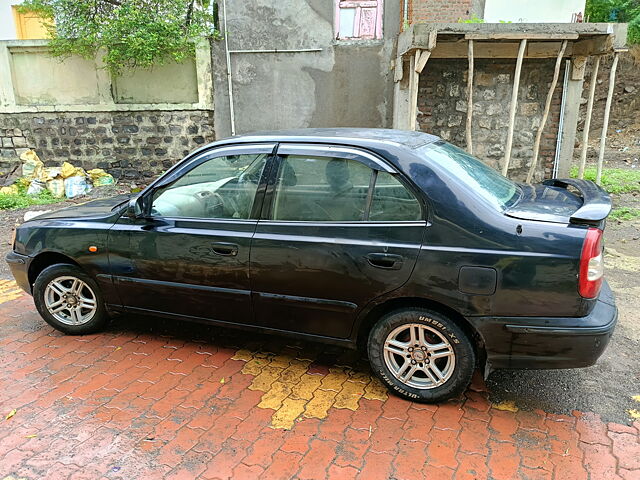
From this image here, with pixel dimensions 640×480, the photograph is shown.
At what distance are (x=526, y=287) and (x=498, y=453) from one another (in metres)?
0.92

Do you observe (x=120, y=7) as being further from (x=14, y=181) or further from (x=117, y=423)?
(x=117, y=423)

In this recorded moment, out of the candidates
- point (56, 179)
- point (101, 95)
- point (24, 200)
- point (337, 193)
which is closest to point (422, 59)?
point (337, 193)

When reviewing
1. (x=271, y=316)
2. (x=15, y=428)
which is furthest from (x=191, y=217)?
(x=15, y=428)

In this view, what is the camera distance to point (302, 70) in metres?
9.76

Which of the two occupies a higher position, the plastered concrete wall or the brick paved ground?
the plastered concrete wall

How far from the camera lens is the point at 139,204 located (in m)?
3.68

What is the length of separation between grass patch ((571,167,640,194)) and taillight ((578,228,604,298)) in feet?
26.5

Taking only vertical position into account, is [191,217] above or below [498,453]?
above

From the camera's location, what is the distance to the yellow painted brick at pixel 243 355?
3.72 m

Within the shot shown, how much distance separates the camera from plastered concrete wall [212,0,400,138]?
31.2 ft

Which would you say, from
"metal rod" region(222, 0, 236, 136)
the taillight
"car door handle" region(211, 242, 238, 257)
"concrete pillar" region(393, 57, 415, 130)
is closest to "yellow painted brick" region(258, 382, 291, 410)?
"car door handle" region(211, 242, 238, 257)

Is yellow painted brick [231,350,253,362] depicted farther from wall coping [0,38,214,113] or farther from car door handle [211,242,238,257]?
wall coping [0,38,214,113]

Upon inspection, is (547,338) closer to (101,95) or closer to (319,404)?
(319,404)

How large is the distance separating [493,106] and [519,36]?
6.18 feet
